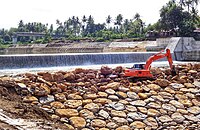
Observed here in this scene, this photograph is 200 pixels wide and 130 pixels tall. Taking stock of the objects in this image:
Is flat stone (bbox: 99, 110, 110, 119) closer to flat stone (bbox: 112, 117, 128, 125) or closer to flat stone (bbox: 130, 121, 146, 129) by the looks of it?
flat stone (bbox: 112, 117, 128, 125)

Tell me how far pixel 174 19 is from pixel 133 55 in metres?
19.0

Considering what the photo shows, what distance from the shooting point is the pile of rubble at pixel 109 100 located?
819 centimetres

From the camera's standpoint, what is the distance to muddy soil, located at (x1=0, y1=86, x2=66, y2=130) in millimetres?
6320

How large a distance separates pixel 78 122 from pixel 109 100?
149cm

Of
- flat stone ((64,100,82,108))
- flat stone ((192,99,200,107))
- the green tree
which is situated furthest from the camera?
the green tree

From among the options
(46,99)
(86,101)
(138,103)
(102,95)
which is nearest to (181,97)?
(138,103)

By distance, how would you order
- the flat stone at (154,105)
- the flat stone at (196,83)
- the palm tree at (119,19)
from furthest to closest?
1. the palm tree at (119,19)
2. the flat stone at (196,83)
3. the flat stone at (154,105)

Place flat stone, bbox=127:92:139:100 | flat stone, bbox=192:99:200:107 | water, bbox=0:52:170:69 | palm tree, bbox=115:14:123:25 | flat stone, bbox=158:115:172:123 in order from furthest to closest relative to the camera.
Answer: palm tree, bbox=115:14:123:25
water, bbox=0:52:170:69
flat stone, bbox=192:99:200:107
flat stone, bbox=127:92:139:100
flat stone, bbox=158:115:172:123

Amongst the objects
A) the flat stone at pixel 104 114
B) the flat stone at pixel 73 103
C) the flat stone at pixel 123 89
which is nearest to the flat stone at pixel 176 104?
the flat stone at pixel 123 89

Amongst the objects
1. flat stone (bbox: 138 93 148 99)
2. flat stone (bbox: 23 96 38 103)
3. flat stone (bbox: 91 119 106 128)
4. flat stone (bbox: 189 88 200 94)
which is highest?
flat stone (bbox: 23 96 38 103)

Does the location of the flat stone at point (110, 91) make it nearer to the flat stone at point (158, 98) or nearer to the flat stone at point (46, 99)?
the flat stone at point (158, 98)

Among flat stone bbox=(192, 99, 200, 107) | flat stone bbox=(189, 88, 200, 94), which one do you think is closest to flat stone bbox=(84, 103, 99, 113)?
flat stone bbox=(192, 99, 200, 107)

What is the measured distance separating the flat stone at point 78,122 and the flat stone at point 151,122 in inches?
69.9

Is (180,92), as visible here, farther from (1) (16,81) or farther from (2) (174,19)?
(2) (174,19)
